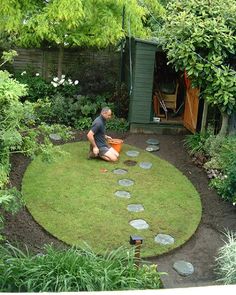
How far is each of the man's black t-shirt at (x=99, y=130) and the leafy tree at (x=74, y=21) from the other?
97.1 inches

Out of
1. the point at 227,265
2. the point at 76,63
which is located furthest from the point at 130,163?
the point at 76,63

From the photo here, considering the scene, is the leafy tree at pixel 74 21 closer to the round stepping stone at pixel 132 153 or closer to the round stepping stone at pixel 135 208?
the round stepping stone at pixel 132 153

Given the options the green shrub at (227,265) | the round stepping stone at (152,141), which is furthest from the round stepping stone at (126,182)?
the green shrub at (227,265)

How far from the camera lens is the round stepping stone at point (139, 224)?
6942 mm

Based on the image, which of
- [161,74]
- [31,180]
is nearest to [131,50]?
[161,74]

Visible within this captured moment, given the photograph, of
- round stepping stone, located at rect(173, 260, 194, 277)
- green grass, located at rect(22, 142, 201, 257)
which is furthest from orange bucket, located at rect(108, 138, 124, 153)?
round stepping stone, located at rect(173, 260, 194, 277)

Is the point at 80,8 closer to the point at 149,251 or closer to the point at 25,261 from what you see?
the point at 149,251

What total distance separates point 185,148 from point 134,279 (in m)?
5.61

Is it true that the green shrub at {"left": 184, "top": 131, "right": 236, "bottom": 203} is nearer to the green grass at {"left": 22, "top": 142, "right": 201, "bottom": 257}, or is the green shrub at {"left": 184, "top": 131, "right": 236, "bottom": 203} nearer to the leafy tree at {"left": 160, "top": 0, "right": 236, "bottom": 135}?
the green grass at {"left": 22, "top": 142, "right": 201, "bottom": 257}

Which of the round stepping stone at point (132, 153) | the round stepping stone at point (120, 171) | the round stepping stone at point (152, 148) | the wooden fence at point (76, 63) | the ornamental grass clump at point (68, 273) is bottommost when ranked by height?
the round stepping stone at point (120, 171)

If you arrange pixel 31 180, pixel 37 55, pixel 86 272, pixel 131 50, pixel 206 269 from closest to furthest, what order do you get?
pixel 86 272 < pixel 206 269 < pixel 31 180 < pixel 131 50 < pixel 37 55

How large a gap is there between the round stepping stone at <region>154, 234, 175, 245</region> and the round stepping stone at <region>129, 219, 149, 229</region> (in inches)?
12.2

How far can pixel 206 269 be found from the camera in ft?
20.0

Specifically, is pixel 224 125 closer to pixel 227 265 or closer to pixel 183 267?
pixel 183 267
